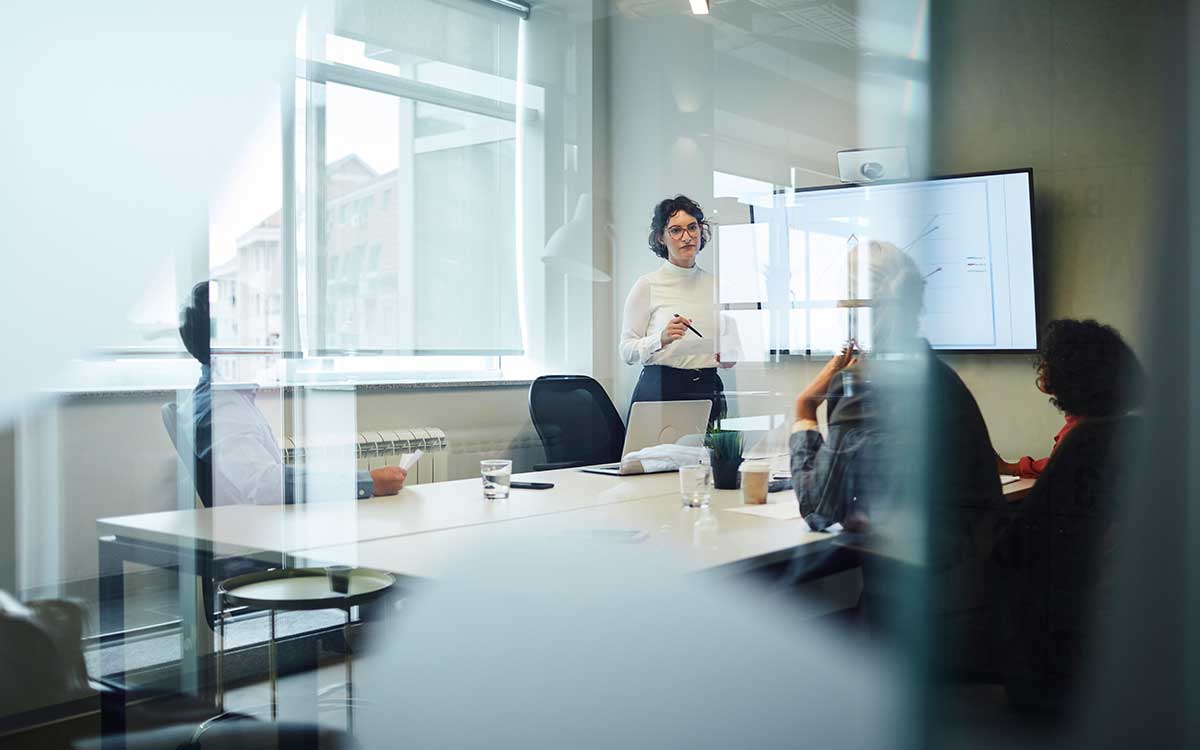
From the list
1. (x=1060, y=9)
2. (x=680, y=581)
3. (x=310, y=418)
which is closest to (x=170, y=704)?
(x=310, y=418)

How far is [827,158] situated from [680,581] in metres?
0.47

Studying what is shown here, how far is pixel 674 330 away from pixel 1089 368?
1.56ft

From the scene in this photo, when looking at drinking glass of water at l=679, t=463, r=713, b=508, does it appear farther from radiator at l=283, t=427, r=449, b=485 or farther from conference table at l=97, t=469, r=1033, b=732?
radiator at l=283, t=427, r=449, b=485

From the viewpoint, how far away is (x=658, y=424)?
1231 mm

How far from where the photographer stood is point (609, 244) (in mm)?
1257

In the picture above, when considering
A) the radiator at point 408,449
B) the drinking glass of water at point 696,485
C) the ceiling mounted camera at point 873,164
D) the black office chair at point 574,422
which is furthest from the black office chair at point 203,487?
the ceiling mounted camera at point 873,164

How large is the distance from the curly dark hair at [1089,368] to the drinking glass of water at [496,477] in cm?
67

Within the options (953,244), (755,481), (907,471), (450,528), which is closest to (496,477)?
(450,528)

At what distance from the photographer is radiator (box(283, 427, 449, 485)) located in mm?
1412

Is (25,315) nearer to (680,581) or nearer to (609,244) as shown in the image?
(609,244)

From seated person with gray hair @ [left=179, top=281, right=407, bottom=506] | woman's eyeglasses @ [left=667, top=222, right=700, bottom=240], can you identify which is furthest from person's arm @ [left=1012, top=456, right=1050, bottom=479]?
seated person with gray hair @ [left=179, top=281, right=407, bottom=506]

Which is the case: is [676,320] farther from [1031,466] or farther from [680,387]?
[1031,466]

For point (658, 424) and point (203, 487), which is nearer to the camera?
point (658, 424)

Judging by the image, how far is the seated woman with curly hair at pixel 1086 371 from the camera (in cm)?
91
